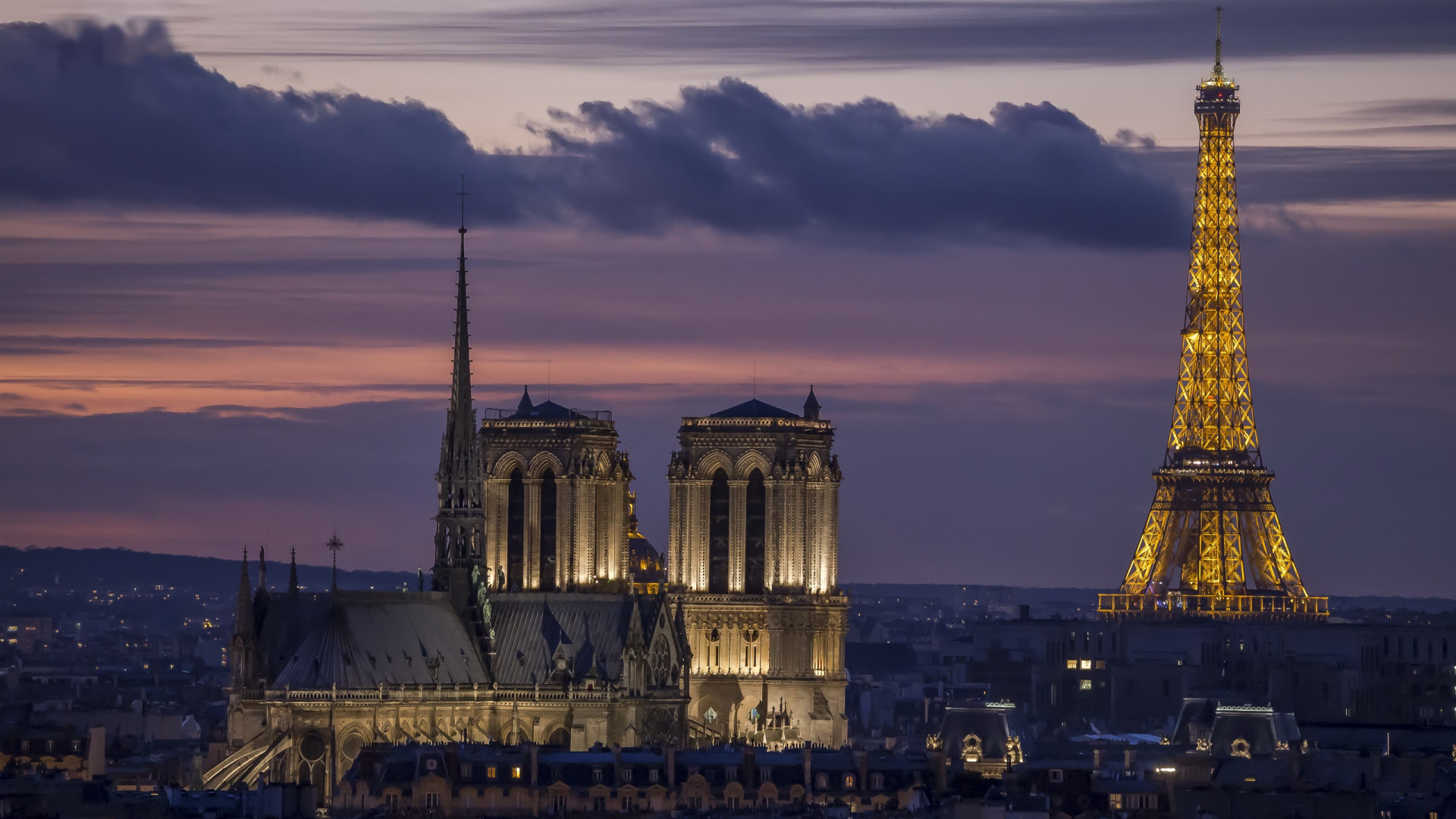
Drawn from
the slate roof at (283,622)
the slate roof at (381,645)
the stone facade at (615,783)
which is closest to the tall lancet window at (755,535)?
the slate roof at (381,645)

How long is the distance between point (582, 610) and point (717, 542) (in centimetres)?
984

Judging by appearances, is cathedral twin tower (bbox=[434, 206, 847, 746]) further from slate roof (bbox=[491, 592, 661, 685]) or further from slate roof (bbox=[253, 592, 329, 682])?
slate roof (bbox=[253, 592, 329, 682])

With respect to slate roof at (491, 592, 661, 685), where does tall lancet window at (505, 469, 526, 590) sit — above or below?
above

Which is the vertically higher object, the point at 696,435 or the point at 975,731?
the point at 696,435

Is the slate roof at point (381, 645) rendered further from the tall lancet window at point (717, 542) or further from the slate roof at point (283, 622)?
the tall lancet window at point (717, 542)

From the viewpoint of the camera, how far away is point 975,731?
595 ft

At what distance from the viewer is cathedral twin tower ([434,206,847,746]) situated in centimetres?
18188

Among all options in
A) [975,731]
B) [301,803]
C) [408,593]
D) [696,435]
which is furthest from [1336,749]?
[301,803]

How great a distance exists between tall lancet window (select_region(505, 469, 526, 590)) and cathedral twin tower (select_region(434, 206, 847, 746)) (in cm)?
4

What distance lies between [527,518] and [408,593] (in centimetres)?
1237

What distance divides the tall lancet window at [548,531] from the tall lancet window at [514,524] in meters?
0.91

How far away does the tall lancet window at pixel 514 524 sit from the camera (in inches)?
7229

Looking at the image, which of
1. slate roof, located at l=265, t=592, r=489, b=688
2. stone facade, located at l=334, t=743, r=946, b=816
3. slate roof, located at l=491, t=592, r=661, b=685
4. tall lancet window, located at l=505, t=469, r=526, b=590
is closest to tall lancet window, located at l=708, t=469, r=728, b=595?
slate roof, located at l=491, t=592, r=661, b=685

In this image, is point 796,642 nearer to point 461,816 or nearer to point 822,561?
point 822,561
